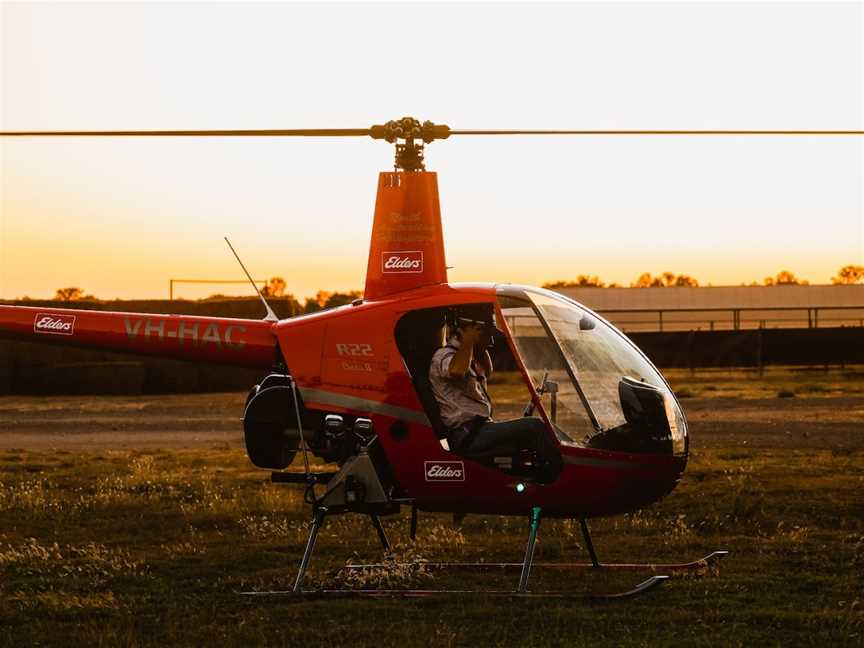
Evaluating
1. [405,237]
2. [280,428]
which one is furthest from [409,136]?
[280,428]

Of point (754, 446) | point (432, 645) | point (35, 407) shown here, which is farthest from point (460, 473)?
point (35, 407)

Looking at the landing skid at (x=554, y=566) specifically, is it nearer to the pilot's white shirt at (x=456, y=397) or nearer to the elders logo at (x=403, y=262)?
the pilot's white shirt at (x=456, y=397)

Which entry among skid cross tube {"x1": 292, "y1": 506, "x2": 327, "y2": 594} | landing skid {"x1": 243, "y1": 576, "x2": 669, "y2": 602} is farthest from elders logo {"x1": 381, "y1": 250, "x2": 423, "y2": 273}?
landing skid {"x1": 243, "y1": 576, "x2": 669, "y2": 602}

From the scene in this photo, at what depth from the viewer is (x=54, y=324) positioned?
419 inches

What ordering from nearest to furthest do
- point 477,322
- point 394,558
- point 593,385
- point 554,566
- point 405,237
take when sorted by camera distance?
point 593,385 < point 477,322 < point 405,237 < point 554,566 < point 394,558

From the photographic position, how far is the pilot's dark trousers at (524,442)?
8.80 metres

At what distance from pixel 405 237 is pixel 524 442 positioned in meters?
1.92

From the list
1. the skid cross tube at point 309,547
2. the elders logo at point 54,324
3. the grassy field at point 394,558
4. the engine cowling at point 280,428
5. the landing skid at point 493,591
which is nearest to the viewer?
the grassy field at point 394,558

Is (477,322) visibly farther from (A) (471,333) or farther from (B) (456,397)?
(B) (456,397)

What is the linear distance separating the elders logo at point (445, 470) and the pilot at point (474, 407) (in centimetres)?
11

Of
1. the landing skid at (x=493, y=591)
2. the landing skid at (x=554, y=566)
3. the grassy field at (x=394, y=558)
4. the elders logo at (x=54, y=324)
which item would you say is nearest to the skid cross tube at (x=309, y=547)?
the landing skid at (x=493, y=591)

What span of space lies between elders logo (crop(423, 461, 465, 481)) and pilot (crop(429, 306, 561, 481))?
110mm

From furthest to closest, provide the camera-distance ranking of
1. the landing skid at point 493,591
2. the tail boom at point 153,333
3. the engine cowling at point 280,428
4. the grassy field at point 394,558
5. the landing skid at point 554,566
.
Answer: the tail boom at point 153,333
the landing skid at point 554,566
the engine cowling at point 280,428
the landing skid at point 493,591
the grassy field at point 394,558

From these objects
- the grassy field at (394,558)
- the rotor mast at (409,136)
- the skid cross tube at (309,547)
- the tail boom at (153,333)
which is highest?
the rotor mast at (409,136)
